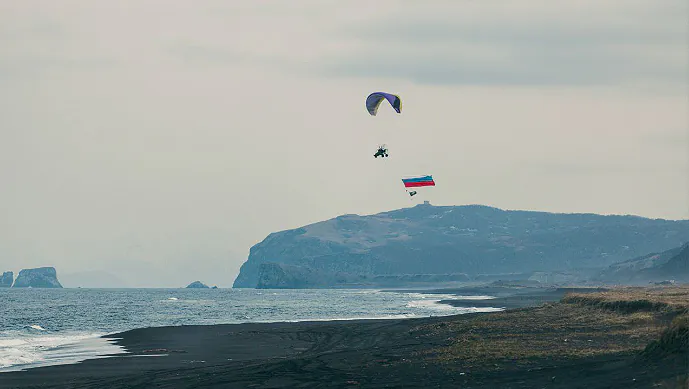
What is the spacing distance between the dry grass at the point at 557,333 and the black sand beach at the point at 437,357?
0.25 feet

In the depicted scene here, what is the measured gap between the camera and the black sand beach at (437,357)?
94.6 ft

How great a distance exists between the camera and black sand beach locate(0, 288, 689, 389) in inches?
1135

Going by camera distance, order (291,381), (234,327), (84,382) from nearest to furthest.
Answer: (291,381) < (84,382) < (234,327)

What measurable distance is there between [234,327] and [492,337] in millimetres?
32419

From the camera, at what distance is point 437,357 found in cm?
3794

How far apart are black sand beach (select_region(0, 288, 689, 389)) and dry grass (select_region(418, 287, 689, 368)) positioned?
0.08m

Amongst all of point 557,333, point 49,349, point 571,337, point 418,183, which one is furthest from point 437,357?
point 418,183

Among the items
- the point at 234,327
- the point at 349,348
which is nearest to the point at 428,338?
the point at 349,348

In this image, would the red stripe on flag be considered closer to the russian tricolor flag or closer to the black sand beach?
the russian tricolor flag

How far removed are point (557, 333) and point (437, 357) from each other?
8.42 meters

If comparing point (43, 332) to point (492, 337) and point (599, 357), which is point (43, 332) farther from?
point (599, 357)

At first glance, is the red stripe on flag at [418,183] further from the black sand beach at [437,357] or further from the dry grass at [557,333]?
the black sand beach at [437,357]

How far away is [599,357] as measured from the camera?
32.0 m

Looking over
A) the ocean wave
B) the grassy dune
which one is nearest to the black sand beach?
the grassy dune
